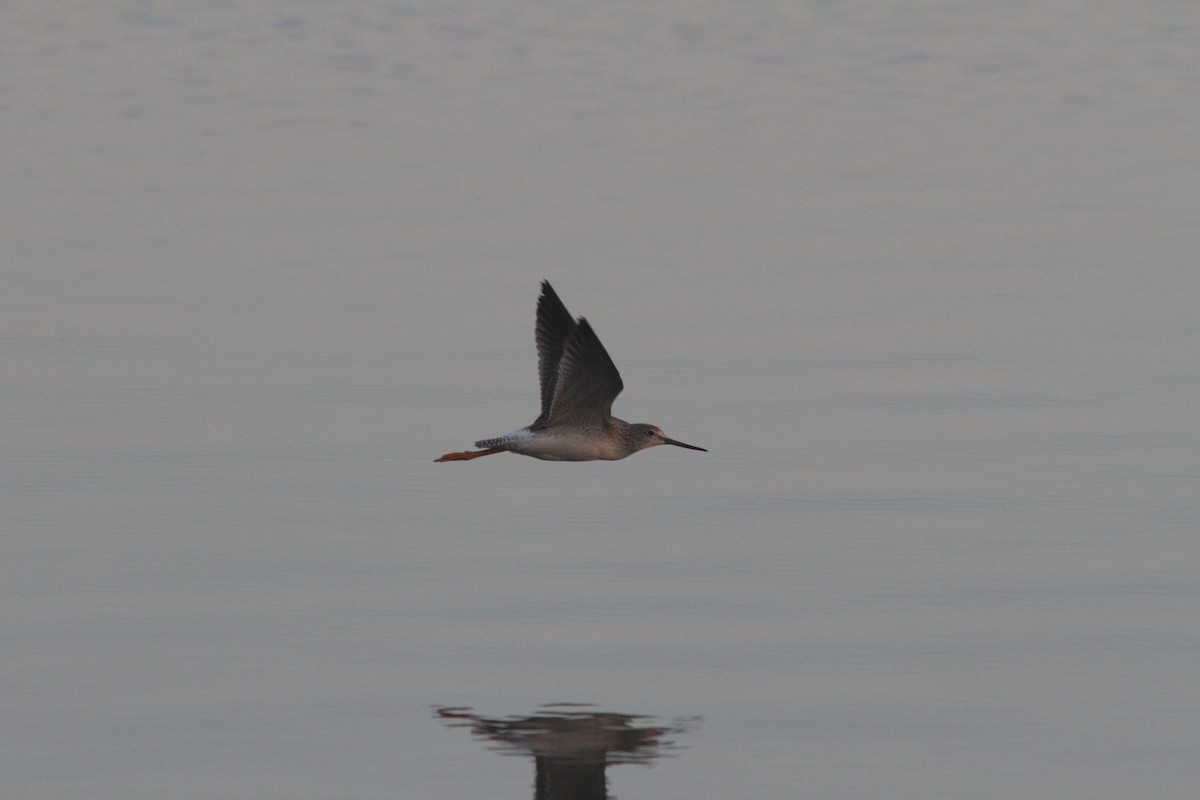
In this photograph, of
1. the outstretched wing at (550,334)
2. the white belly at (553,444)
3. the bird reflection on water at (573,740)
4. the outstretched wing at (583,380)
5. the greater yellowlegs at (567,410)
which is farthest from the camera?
the white belly at (553,444)

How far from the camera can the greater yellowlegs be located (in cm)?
1545

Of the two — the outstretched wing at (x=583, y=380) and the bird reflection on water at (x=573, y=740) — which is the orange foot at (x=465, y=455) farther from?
the bird reflection on water at (x=573, y=740)

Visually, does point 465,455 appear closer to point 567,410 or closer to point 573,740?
point 567,410

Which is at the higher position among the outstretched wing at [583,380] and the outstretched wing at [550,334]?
the outstretched wing at [550,334]

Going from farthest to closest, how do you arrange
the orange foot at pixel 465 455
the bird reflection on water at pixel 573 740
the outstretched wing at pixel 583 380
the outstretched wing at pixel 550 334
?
the orange foot at pixel 465 455 → the outstretched wing at pixel 550 334 → the outstretched wing at pixel 583 380 → the bird reflection on water at pixel 573 740

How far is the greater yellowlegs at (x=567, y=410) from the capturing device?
1545cm

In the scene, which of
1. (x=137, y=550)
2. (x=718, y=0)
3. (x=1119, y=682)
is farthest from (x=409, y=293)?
(x=718, y=0)

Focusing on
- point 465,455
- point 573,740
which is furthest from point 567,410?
point 573,740

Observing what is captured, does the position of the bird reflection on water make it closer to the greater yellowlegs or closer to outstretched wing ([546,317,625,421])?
outstretched wing ([546,317,625,421])

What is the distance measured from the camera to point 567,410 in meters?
15.9

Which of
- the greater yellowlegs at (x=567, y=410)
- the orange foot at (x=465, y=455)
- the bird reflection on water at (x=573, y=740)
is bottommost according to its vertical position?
the bird reflection on water at (x=573, y=740)

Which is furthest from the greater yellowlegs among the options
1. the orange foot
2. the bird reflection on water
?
the bird reflection on water

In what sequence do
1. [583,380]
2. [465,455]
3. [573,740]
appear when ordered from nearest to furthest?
1. [573,740]
2. [583,380]
3. [465,455]

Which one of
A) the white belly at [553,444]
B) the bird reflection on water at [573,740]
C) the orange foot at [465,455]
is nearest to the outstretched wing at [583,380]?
the white belly at [553,444]
